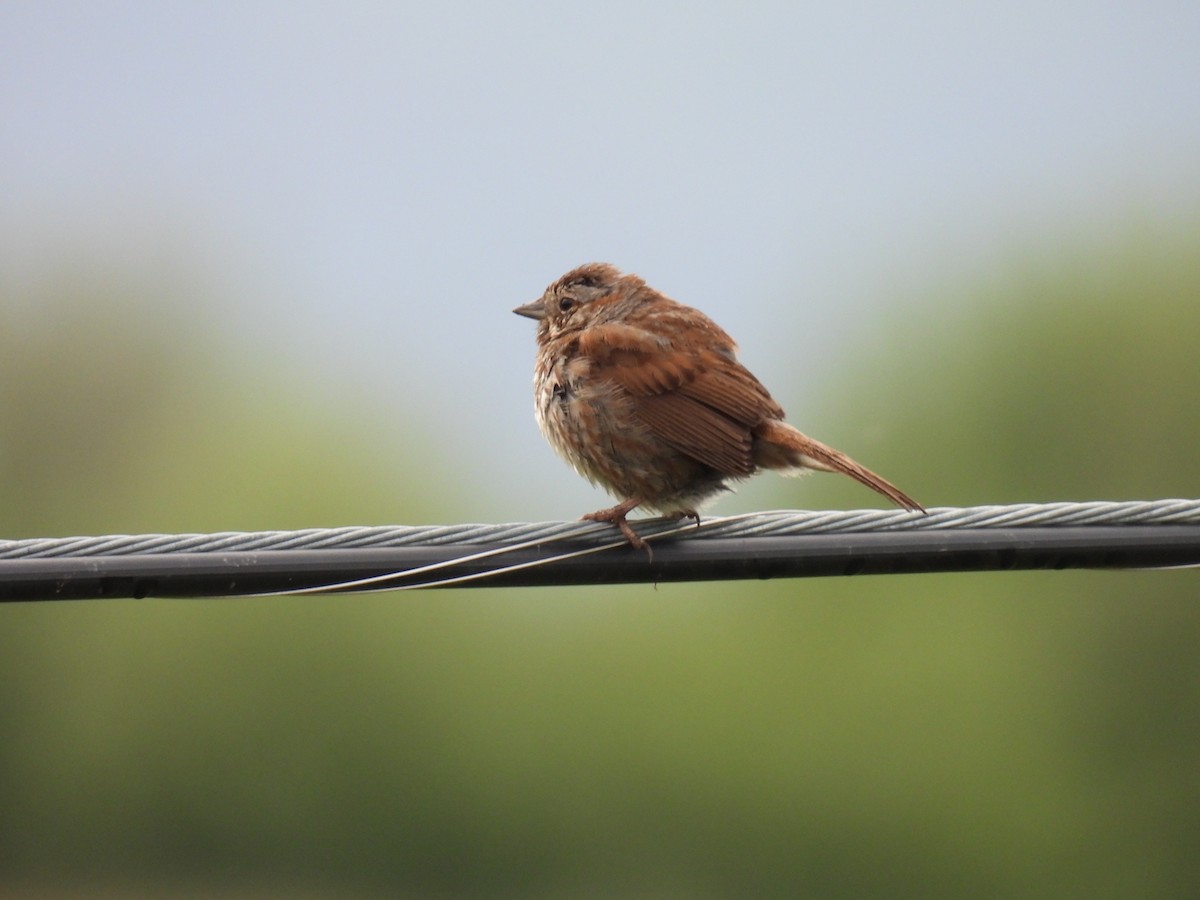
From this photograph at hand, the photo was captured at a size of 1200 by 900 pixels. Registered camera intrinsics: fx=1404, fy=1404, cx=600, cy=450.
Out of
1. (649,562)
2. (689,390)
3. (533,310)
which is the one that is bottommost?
(649,562)

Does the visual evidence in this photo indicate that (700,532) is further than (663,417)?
No

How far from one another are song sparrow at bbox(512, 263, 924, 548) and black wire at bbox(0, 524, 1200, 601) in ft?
3.55

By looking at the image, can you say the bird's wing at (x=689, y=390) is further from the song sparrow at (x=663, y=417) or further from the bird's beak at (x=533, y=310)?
the bird's beak at (x=533, y=310)

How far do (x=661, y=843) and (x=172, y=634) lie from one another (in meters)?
11.9

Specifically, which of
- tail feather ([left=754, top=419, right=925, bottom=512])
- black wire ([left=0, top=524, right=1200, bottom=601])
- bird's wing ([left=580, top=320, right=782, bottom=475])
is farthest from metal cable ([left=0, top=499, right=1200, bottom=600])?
bird's wing ([left=580, top=320, right=782, bottom=475])

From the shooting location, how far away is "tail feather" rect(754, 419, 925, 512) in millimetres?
5203

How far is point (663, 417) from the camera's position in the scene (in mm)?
5699

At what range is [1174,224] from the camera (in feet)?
111

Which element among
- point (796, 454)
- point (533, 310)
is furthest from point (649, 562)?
point (533, 310)

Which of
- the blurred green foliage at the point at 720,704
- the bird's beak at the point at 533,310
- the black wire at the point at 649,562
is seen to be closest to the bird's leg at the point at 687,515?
the black wire at the point at 649,562

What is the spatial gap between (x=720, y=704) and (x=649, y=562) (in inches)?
910

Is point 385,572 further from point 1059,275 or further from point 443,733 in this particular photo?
point 1059,275

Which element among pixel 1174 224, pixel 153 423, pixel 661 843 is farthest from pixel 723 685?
pixel 153 423

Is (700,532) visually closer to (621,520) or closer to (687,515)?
(621,520)
